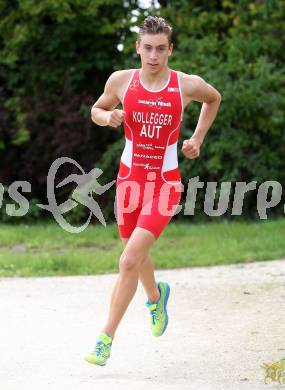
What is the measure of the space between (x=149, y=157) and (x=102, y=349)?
1.25 meters

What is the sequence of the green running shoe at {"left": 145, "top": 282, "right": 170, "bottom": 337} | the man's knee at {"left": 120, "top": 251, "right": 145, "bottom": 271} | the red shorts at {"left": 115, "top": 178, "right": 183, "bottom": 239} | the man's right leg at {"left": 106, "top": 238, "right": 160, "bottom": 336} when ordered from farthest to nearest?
the green running shoe at {"left": 145, "top": 282, "right": 170, "bottom": 337}
the man's right leg at {"left": 106, "top": 238, "right": 160, "bottom": 336}
the red shorts at {"left": 115, "top": 178, "right": 183, "bottom": 239}
the man's knee at {"left": 120, "top": 251, "right": 145, "bottom": 271}

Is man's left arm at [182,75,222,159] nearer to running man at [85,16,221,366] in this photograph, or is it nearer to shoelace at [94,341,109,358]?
running man at [85,16,221,366]

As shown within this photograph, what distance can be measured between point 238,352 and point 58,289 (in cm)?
298

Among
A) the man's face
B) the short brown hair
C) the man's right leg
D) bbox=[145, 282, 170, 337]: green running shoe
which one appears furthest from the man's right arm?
bbox=[145, 282, 170, 337]: green running shoe

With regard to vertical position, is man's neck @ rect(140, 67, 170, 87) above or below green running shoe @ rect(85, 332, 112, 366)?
above

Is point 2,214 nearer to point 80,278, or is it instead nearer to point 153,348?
point 80,278

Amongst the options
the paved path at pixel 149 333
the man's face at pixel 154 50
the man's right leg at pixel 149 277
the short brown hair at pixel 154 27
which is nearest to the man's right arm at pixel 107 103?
the man's face at pixel 154 50

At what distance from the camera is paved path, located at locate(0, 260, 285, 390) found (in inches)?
219

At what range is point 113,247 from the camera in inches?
460

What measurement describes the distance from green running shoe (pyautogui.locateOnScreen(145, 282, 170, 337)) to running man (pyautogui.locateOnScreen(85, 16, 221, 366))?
375mm

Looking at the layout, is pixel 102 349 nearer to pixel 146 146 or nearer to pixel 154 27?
pixel 146 146

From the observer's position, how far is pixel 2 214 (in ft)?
47.3

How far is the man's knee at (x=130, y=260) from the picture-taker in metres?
5.74

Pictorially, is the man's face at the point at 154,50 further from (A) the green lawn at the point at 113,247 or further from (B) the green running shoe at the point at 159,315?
(A) the green lawn at the point at 113,247
